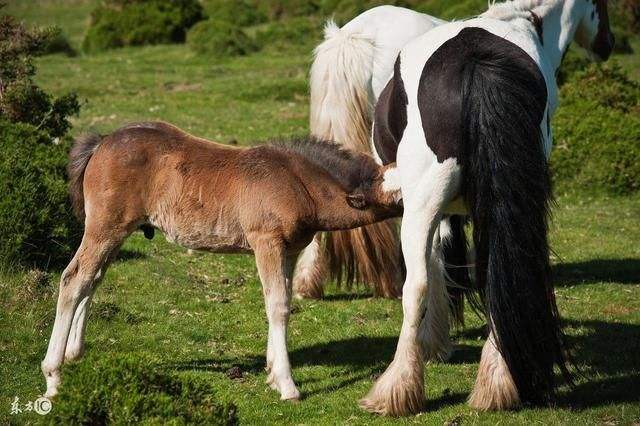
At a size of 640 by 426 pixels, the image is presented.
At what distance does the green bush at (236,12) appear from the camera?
3051 centimetres

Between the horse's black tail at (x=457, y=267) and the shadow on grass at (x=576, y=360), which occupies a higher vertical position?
the horse's black tail at (x=457, y=267)

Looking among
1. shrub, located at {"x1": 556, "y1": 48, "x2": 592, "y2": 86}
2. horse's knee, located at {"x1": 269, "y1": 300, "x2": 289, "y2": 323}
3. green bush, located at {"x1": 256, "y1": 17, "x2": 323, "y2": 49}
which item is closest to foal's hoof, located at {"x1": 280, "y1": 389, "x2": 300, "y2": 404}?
horse's knee, located at {"x1": 269, "y1": 300, "x2": 289, "y2": 323}

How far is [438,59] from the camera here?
6.29 metres

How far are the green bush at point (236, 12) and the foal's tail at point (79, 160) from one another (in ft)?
76.8

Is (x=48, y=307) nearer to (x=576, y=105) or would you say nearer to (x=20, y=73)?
(x=20, y=73)

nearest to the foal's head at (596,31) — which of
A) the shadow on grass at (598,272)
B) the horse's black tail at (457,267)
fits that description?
the horse's black tail at (457,267)

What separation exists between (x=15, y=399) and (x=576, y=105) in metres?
10.1

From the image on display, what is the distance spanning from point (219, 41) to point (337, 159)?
17897 mm

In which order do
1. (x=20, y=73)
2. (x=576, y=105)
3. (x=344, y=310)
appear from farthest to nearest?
(x=576, y=105)
(x=20, y=73)
(x=344, y=310)

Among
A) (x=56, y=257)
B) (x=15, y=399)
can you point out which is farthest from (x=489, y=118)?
(x=56, y=257)

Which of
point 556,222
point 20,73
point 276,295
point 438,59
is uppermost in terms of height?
point 438,59

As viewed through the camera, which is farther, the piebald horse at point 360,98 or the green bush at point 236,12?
the green bush at point 236,12

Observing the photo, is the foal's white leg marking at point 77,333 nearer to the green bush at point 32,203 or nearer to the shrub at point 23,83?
the green bush at point 32,203

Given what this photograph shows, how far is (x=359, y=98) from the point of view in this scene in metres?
9.23
